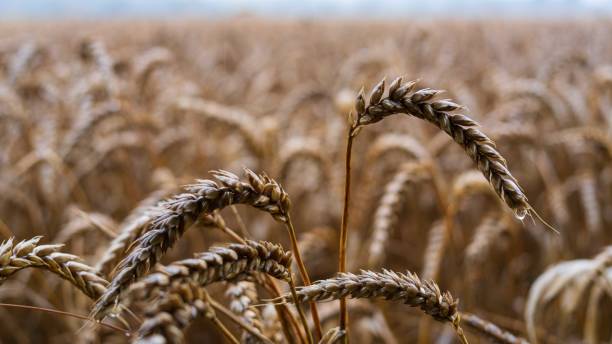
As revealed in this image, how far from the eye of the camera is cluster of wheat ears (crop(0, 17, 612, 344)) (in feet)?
2.39

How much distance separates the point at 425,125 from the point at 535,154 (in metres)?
0.92

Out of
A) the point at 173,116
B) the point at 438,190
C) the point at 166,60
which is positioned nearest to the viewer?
the point at 438,190

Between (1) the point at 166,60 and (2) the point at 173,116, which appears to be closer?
(1) the point at 166,60

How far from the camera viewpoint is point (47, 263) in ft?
→ 2.49

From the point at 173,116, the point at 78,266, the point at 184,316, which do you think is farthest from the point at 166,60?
the point at 184,316

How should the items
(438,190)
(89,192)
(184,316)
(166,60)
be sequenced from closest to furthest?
(184,316) < (438,190) < (166,60) < (89,192)

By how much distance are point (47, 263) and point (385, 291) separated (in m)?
0.42

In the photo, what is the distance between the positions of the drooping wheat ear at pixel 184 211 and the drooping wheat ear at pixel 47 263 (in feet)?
0.38

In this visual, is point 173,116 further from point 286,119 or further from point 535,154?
point 535,154

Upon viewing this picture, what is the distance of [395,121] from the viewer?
3.70 metres

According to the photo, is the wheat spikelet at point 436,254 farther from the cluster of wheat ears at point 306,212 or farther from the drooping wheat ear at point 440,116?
the drooping wheat ear at point 440,116

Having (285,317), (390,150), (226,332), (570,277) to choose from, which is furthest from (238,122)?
(226,332)

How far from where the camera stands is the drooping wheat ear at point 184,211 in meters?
0.65

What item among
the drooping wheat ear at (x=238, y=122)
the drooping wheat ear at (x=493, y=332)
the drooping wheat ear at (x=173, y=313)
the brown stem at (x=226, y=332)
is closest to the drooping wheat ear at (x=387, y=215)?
the drooping wheat ear at (x=493, y=332)
